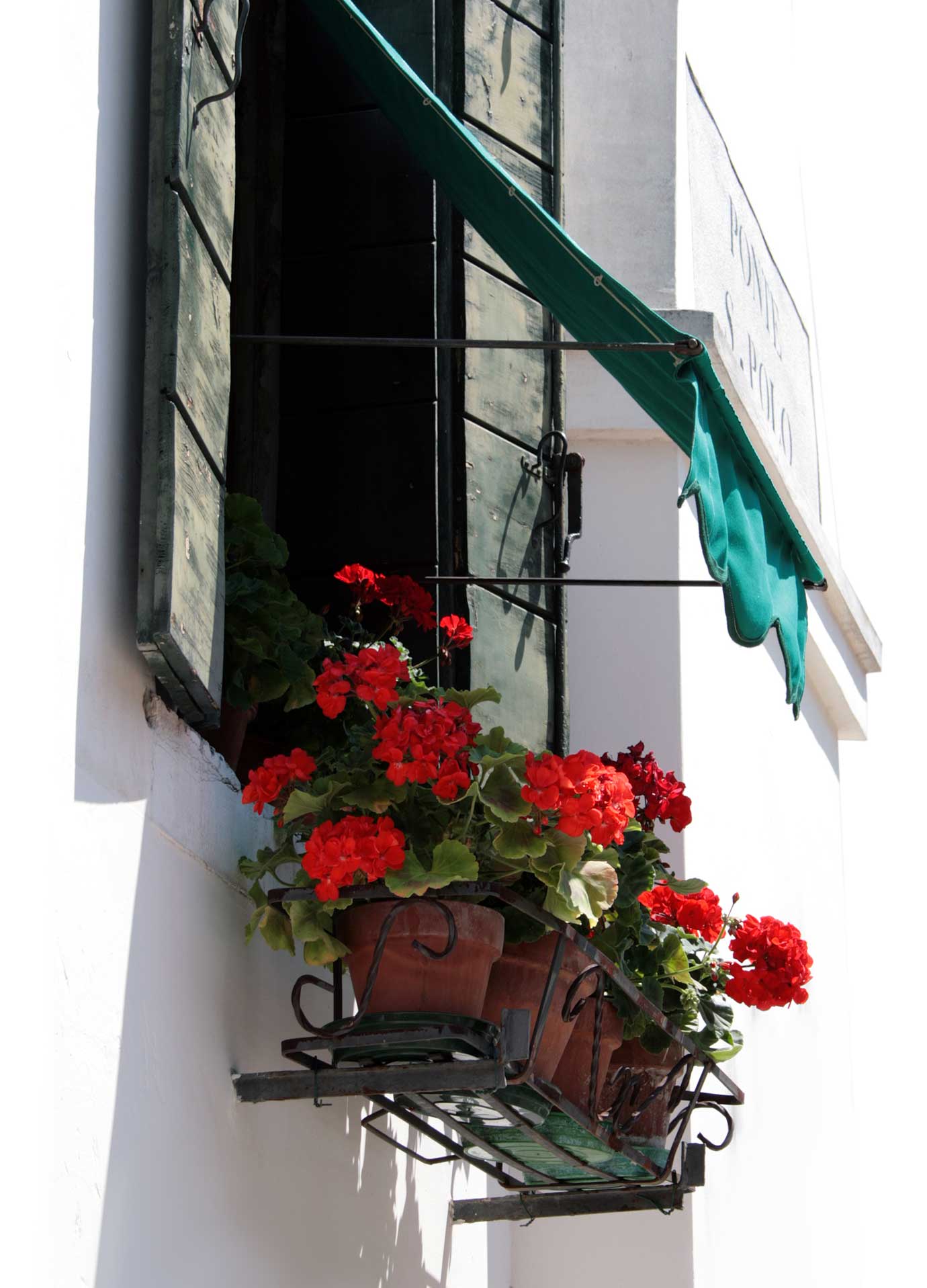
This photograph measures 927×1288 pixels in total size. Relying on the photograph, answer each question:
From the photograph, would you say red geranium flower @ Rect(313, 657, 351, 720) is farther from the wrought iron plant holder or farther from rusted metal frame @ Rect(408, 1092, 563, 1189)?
rusted metal frame @ Rect(408, 1092, 563, 1189)

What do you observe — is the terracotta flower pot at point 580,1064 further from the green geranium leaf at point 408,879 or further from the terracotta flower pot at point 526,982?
the green geranium leaf at point 408,879

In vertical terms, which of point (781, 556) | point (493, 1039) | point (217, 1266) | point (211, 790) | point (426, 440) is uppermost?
point (426, 440)

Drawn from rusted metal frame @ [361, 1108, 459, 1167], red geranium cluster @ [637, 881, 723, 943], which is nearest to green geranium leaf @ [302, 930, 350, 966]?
rusted metal frame @ [361, 1108, 459, 1167]

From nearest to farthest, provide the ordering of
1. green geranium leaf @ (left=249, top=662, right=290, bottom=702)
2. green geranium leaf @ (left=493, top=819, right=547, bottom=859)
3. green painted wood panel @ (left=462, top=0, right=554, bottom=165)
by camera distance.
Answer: green geranium leaf @ (left=493, top=819, right=547, bottom=859) → green geranium leaf @ (left=249, top=662, right=290, bottom=702) → green painted wood panel @ (left=462, top=0, right=554, bottom=165)

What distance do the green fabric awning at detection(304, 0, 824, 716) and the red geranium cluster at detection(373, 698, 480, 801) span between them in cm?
64

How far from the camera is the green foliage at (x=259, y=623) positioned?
380cm

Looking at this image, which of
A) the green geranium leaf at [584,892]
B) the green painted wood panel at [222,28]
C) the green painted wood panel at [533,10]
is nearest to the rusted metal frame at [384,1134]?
the green geranium leaf at [584,892]

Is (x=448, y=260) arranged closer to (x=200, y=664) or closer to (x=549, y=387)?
(x=549, y=387)

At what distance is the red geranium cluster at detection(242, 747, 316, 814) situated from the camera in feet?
11.7

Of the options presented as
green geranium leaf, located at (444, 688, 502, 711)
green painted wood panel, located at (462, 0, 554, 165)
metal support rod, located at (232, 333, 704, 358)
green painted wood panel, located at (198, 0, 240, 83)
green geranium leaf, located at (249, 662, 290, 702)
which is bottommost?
green geranium leaf, located at (444, 688, 502, 711)

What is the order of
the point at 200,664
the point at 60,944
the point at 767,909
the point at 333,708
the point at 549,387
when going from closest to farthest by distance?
the point at 60,944 → the point at 200,664 → the point at 333,708 → the point at 549,387 → the point at 767,909

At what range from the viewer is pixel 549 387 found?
16.8ft

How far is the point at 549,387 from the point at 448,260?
479 mm

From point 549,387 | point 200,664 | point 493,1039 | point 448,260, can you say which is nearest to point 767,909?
point 549,387
